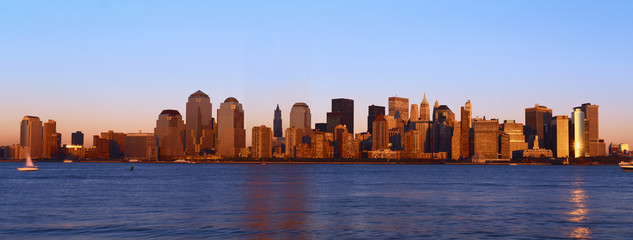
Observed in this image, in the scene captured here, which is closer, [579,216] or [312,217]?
[312,217]

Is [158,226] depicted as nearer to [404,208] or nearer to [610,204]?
[404,208]

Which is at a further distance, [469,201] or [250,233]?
[469,201]

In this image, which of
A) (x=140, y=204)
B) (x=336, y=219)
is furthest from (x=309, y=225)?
(x=140, y=204)

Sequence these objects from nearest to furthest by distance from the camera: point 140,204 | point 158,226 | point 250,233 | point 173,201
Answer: point 250,233, point 158,226, point 140,204, point 173,201

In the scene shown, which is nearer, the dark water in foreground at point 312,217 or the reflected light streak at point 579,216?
the reflected light streak at point 579,216

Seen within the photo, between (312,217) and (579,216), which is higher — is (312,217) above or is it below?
above

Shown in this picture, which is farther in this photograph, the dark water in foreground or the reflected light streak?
the dark water in foreground

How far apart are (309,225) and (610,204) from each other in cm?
4005

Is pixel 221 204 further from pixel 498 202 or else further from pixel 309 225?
pixel 498 202

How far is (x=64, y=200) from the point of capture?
7375 cm

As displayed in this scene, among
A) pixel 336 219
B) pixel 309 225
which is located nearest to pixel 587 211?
pixel 336 219

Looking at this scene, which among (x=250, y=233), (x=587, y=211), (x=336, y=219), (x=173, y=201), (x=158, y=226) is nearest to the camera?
(x=250, y=233)

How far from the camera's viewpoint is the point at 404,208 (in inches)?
2517

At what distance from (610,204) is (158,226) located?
1985 inches
